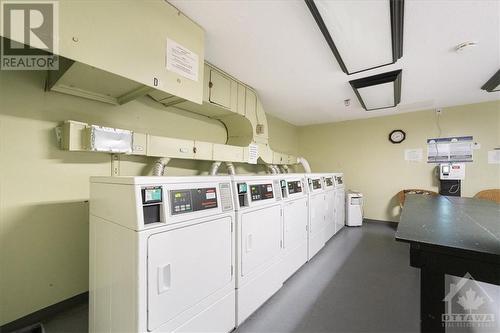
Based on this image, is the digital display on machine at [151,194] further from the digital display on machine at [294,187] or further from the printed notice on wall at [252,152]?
the printed notice on wall at [252,152]

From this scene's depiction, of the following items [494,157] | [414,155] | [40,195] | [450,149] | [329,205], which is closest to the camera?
[40,195]

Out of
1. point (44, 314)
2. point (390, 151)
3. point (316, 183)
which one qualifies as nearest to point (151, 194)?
point (44, 314)

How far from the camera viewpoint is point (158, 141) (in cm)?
202

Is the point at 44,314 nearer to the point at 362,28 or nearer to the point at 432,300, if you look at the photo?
the point at 432,300

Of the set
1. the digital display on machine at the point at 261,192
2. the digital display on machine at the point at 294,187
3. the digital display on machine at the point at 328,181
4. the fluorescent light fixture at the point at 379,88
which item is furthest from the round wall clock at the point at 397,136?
the digital display on machine at the point at 261,192

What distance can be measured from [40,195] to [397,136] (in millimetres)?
5501

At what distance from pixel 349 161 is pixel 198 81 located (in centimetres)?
424

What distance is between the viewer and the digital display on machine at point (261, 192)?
175cm

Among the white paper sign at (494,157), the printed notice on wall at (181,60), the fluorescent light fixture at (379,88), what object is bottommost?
the white paper sign at (494,157)

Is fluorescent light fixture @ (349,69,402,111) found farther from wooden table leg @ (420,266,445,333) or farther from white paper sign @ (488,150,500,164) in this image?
wooden table leg @ (420,266,445,333)

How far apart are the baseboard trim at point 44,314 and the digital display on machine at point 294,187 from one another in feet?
7.01

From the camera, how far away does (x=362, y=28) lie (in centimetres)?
161

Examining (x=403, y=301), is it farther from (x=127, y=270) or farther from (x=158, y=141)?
(x=158, y=141)

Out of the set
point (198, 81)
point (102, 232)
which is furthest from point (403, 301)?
point (198, 81)
